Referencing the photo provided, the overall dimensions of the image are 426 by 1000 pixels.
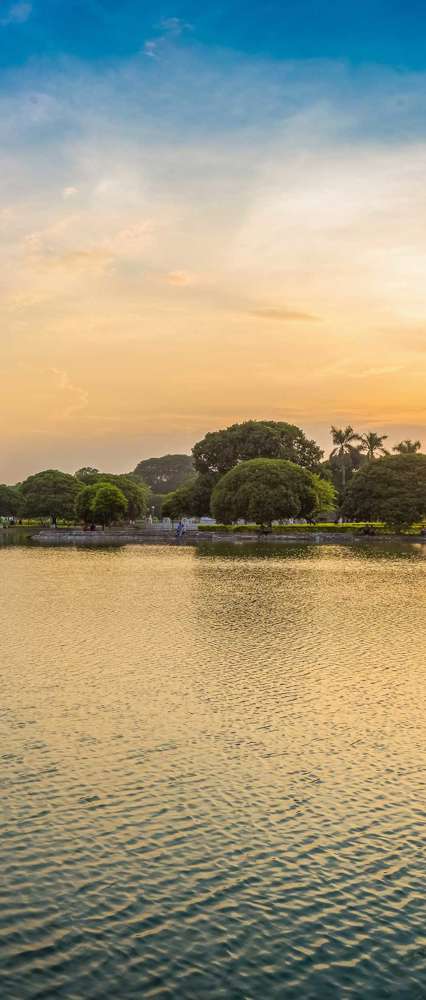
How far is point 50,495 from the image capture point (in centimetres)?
14012

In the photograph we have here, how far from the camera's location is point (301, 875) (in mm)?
10992

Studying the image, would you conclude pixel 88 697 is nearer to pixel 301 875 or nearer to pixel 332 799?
pixel 332 799

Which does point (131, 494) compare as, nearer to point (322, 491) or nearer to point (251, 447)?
point (251, 447)

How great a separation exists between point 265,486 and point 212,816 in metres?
83.3

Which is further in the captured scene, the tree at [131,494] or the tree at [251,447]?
the tree at [131,494]

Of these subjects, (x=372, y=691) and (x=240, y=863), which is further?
(x=372, y=691)

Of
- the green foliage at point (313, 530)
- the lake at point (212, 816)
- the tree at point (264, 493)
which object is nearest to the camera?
the lake at point (212, 816)

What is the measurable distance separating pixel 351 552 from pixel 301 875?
70.8 meters

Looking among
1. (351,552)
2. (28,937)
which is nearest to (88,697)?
(28,937)

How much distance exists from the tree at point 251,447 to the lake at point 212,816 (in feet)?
287

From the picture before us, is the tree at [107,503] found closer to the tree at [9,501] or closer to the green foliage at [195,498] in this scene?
the green foliage at [195,498]

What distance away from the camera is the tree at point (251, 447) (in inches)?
4606

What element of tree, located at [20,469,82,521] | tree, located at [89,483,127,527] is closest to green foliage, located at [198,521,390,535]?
tree, located at [89,483,127,527]

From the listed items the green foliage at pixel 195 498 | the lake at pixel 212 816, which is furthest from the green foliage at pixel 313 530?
the lake at pixel 212 816
